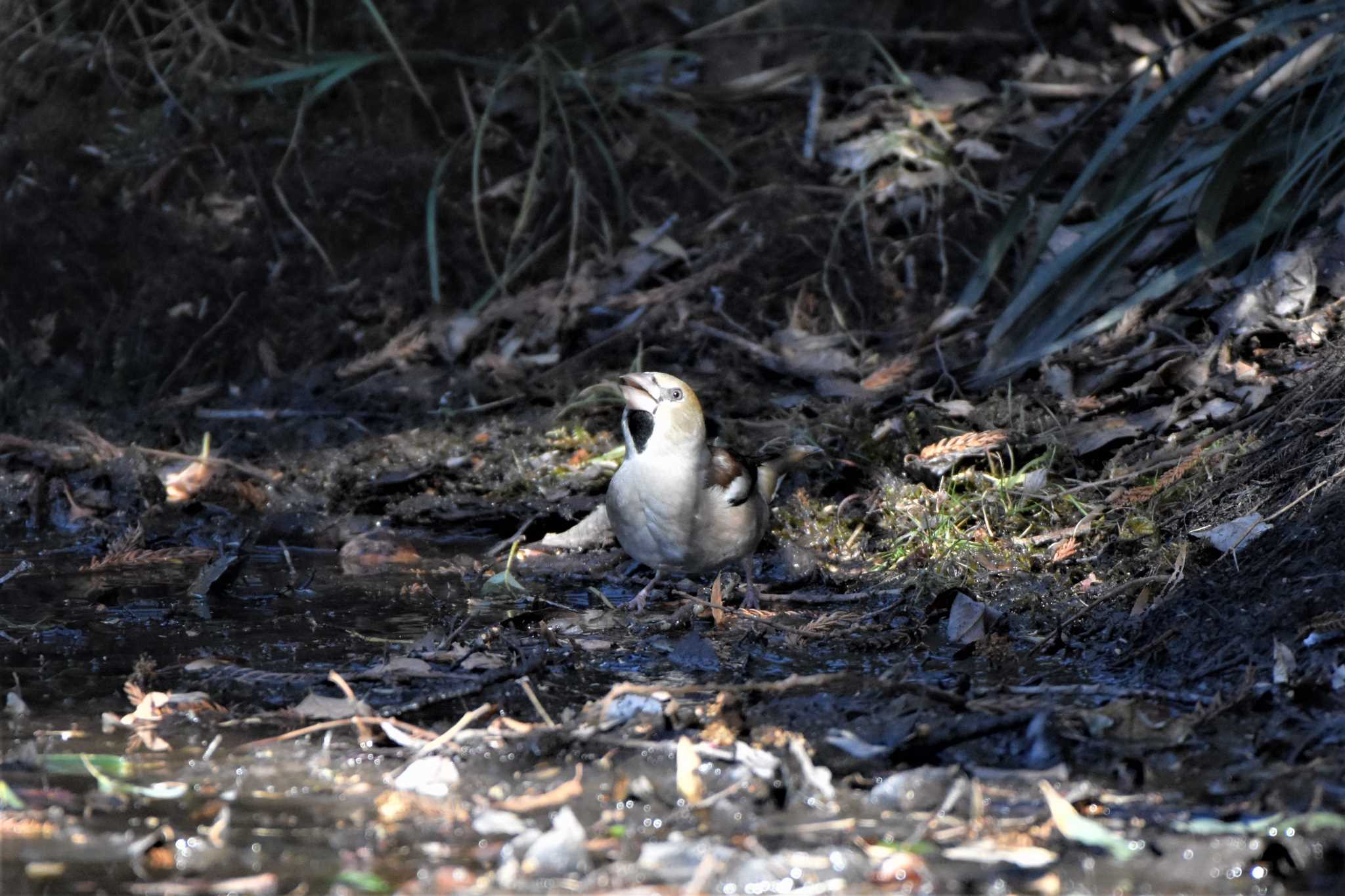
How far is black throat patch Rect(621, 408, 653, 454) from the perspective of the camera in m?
4.92

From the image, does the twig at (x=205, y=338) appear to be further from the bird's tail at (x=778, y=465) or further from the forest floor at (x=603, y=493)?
the bird's tail at (x=778, y=465)

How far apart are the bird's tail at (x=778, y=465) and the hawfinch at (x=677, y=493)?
0.30 m

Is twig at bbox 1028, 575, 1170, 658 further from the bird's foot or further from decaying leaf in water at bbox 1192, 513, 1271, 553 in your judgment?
the bird's foot

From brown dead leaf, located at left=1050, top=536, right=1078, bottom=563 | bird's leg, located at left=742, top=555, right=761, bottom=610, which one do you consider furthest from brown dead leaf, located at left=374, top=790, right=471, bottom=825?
brown dead leaf, located at left=1050, top=536, right=1078, bottom=563

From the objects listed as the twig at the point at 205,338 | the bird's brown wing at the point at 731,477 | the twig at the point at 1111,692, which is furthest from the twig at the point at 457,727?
the twig at the point at 205,338

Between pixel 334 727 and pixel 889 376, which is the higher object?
pixel 334 727

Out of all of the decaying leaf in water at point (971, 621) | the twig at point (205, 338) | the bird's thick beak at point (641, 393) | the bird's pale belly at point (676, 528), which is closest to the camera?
the decaying leaf in water at point (971, 621)

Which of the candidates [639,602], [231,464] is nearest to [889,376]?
[639,602]

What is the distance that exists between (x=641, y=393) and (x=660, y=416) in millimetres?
122

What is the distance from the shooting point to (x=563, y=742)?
3.21 metres

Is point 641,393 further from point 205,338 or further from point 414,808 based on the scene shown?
point 205,338

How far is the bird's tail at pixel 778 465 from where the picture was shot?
5.41 meters

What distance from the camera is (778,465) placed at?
18.0 ft

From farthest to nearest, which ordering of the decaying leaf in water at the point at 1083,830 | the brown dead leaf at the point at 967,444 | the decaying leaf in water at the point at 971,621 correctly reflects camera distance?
the brown dead leaf at the point at 967,444, the decaying leaf in water at the point at 971,621, the decaying leaf in water at the point at 1083,830
